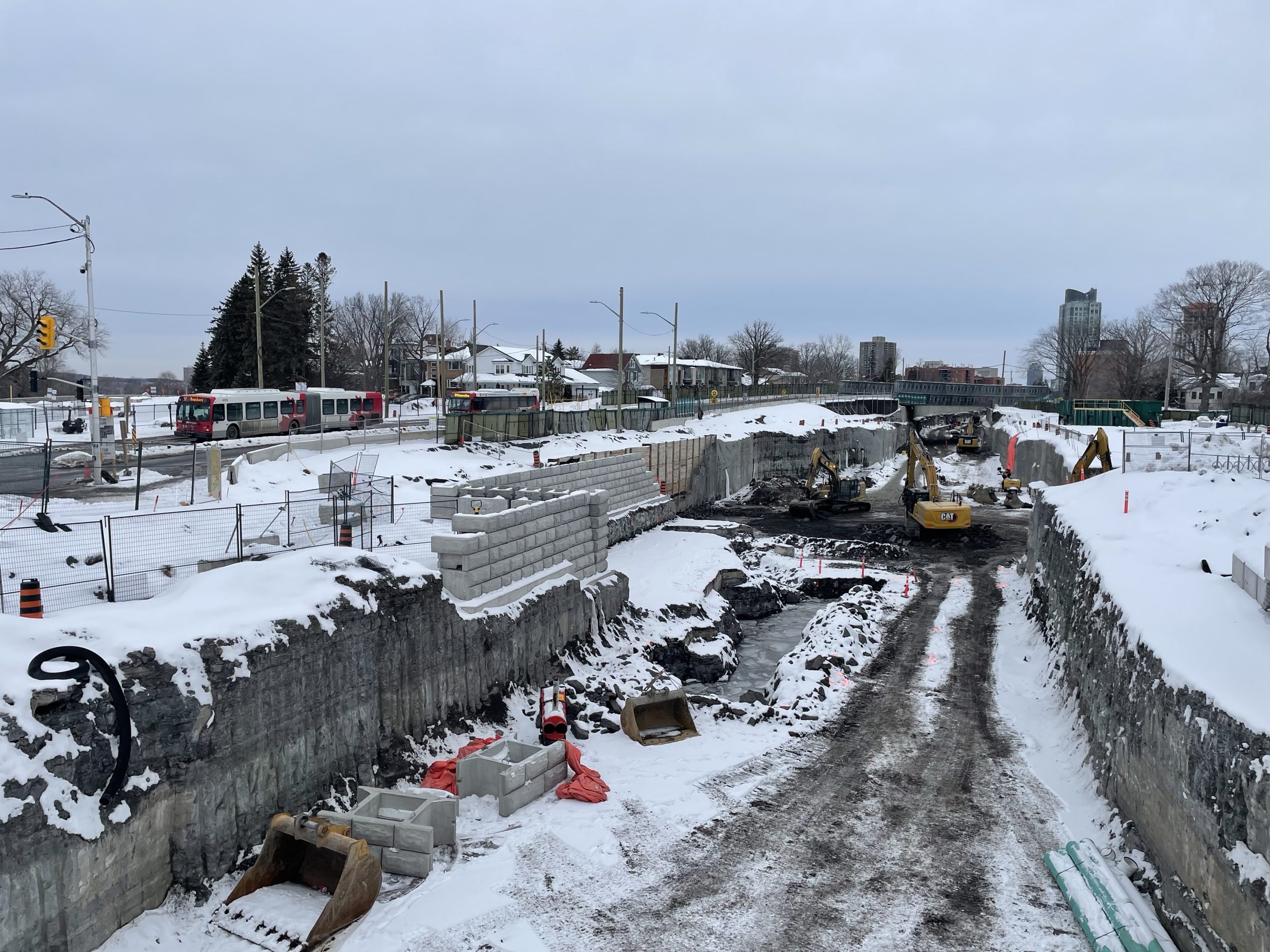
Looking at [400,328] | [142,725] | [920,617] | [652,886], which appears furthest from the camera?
[400,328]

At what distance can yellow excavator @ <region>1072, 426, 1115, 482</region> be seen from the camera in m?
28.7

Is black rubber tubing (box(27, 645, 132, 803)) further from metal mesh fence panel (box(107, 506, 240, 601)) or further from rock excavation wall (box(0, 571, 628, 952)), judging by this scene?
metal mesh fence panel (box(107, 506, 240, 601))

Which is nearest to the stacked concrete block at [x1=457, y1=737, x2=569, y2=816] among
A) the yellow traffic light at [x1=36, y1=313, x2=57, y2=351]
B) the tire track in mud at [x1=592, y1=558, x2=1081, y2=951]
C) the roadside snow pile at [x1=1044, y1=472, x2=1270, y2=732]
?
the tire track in mud at [x1=592, y1=558, x2=1081, y2=951]

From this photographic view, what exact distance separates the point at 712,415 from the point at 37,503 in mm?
49275

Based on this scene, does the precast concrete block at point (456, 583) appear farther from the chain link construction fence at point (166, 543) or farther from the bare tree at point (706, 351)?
the bare tree at point (706, 351)

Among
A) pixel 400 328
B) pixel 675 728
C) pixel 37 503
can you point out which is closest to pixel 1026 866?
pixel 675 728

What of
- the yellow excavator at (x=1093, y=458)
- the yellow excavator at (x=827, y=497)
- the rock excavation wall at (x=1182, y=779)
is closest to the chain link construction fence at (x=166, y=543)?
the rock excavation wall at (x=1182, y=779)

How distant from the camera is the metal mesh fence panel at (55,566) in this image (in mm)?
12484

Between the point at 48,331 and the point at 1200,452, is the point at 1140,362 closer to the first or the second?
the point at 1200,452

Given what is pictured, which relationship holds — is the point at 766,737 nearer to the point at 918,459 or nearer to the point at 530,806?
the point at 530,806

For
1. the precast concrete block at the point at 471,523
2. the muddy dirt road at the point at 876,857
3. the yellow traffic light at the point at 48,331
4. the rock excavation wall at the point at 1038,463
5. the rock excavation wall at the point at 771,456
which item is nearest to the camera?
the muddy dirt road at the point at 876,857

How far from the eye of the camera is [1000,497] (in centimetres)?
4872

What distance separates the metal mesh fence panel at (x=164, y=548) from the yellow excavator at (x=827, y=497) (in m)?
29.9

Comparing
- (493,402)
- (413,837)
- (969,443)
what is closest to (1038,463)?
(969,443)
